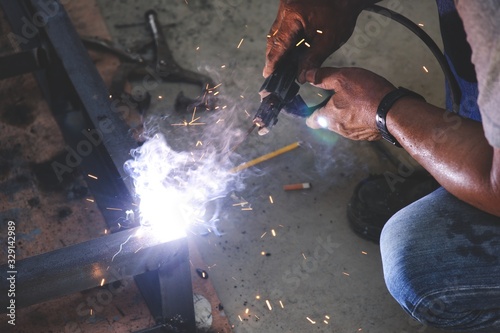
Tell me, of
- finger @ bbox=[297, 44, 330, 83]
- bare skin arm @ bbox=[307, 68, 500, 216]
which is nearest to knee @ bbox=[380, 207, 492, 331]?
bare skin arm @ bbox=[307, 68, 500, 216]

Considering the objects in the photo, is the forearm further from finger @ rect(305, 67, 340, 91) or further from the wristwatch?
finger @ rect(305, 67, 340, 91)

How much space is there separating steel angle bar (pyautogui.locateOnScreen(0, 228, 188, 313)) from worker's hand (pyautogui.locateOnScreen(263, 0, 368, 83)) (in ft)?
2.42

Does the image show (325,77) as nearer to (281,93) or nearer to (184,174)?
(281,93)

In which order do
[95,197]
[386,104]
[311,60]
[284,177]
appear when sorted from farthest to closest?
[284,177] → [95,197] → [311,60] → [386,104]

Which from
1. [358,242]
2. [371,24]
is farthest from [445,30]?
[371,24]

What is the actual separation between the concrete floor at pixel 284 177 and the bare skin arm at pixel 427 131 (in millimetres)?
673

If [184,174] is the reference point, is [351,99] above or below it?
above

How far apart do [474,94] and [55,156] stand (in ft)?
5.96

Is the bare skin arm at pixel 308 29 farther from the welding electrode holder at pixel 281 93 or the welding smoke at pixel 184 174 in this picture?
the welding smoke at pixel 184 174

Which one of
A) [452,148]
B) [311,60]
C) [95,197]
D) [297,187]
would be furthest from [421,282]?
[95,197]

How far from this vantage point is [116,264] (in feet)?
6.42

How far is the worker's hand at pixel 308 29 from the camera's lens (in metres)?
2.05

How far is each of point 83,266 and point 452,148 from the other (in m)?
1.24

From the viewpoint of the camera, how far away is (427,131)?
5.69ft
